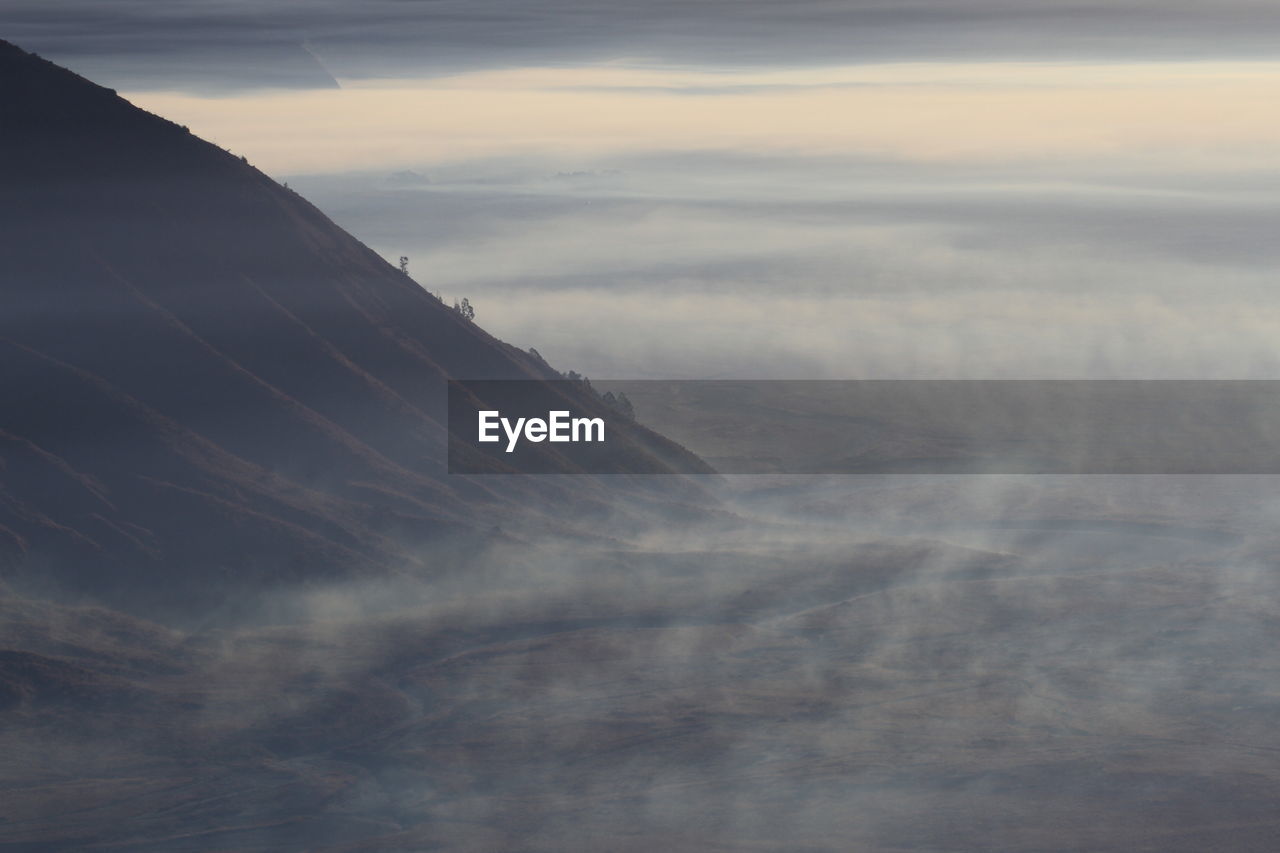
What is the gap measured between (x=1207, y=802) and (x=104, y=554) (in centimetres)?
7375

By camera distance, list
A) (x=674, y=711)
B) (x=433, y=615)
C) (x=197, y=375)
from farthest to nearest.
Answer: (x=197, y=375) → (x=433, y=615) → (x=674, y=711)

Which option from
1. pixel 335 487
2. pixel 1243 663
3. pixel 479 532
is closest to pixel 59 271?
pixel 335 487

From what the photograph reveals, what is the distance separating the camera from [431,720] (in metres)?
106

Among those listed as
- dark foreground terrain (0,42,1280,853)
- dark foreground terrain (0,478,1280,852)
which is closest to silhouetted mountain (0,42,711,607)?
dark foreground terrain (0,42,1280,853)

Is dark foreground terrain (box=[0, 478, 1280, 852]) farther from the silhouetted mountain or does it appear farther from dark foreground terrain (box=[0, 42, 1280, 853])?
the silhouetted mountain

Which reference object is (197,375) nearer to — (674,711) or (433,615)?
(433,615)

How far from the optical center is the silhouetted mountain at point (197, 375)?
399 feet

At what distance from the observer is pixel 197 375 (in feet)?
446

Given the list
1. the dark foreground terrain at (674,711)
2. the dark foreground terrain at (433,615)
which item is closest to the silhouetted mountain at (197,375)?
the dark foreground terrain at (433,615)

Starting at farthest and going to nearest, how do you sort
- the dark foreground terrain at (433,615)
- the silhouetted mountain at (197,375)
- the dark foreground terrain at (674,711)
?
the silhouetted mountain at (197,375) < the dark foreground terrain at (433,615) < the dark foreground terrain at (674,711)

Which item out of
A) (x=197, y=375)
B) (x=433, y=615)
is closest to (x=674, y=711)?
(x=433, y=615)

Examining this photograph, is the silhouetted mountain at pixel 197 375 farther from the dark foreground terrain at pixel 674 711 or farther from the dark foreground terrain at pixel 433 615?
the dark foreground terrain at pixel 674 711

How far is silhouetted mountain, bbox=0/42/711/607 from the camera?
399 ft

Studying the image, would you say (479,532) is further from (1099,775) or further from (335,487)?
(1099,775)
